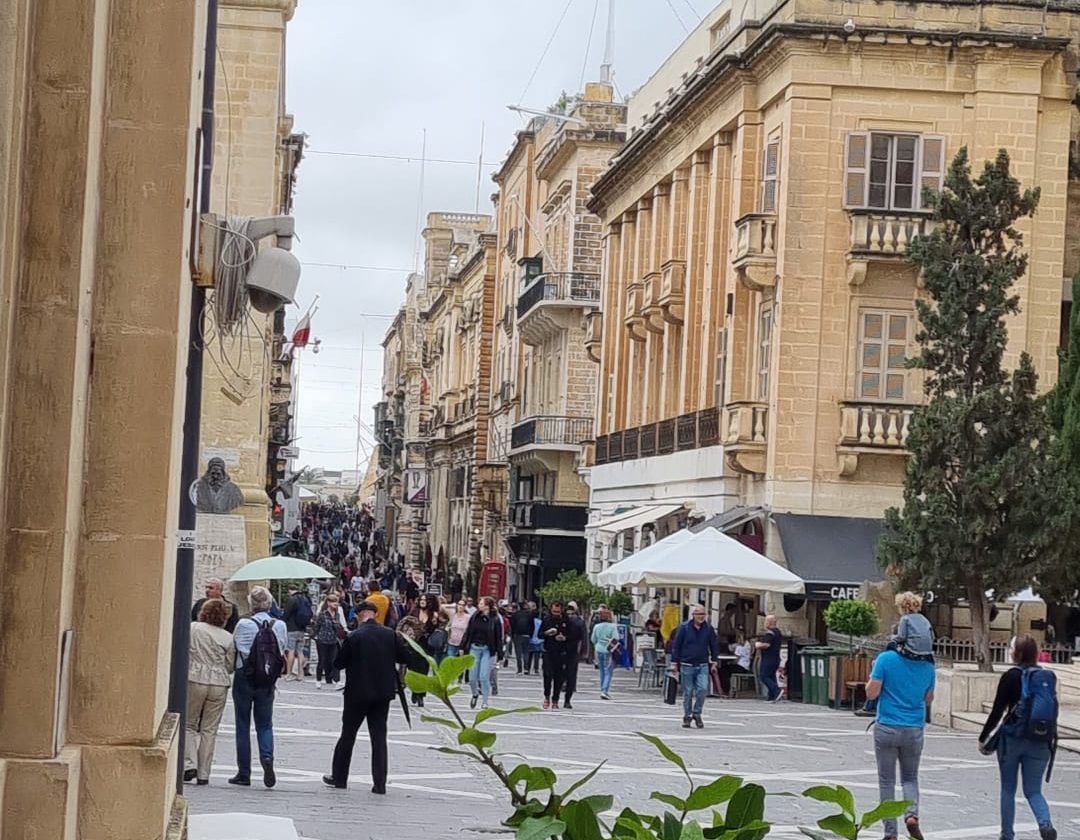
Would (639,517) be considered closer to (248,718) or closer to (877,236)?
(877,236)

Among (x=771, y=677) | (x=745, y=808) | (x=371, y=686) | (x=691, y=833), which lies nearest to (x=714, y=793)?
(x=745, y=808)

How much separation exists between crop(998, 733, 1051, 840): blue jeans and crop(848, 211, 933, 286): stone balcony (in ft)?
69.8

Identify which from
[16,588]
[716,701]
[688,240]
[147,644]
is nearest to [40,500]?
[16,588]

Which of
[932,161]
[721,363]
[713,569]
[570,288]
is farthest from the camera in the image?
[570,288]

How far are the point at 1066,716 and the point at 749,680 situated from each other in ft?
25.8

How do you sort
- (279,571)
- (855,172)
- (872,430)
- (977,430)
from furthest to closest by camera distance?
1. (855,172)
2. (872,430)
3. (279,571)
4. (977,430)

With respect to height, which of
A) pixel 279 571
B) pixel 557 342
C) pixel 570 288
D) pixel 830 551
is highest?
pixel 570 288

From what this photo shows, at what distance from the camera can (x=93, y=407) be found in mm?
7766

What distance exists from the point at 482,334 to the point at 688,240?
36.6 metres

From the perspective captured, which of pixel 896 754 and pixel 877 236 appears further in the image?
pixel 877 236

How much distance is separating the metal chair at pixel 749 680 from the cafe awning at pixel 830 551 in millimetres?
1573

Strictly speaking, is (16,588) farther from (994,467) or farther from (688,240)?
(688,240)

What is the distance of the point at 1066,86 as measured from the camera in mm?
36312

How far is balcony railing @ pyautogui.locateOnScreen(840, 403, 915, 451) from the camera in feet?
117
